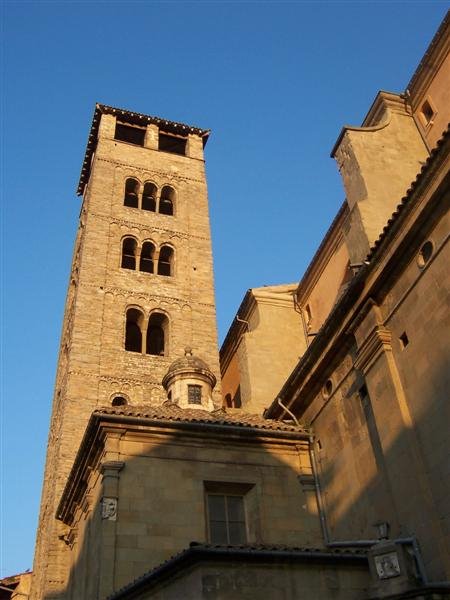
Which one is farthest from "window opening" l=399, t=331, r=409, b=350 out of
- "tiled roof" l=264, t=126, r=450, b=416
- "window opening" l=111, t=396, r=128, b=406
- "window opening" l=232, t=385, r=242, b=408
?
"window opening" l=232, t=385, r=242, b=408

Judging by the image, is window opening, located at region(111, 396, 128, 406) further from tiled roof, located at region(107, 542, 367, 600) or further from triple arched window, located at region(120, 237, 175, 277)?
tiled roof, located at region(107, 542, 367, 600)

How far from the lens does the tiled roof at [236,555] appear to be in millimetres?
9484

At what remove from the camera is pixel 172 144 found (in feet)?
127

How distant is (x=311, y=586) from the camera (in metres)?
9.96

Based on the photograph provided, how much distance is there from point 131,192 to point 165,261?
4685mm

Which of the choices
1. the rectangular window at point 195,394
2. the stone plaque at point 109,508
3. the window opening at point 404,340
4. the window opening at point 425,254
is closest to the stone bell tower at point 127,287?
the rectangular window at point 195,394

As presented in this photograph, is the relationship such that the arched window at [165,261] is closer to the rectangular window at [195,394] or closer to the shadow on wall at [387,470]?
the rectangular window at [195,394]

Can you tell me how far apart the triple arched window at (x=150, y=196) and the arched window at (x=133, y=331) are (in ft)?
21.8

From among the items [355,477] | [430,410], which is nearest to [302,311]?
[355,477]

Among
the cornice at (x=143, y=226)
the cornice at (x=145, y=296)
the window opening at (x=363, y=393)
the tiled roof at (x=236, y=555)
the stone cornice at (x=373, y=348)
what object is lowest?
the tiled roof at (x=236, y=555)

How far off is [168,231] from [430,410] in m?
21.9

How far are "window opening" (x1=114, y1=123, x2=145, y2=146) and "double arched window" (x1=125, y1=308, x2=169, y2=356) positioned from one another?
12.9 metres

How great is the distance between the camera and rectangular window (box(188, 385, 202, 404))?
1927 centimetres

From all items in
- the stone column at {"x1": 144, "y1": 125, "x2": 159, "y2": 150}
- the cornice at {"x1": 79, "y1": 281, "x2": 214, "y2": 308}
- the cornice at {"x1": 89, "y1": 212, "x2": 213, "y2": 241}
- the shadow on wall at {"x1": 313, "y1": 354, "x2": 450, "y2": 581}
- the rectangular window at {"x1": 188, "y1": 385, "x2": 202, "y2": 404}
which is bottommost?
the shadow on wall at {"x1": 313, "y1": 354, "x2": 450, "y2": 581}
